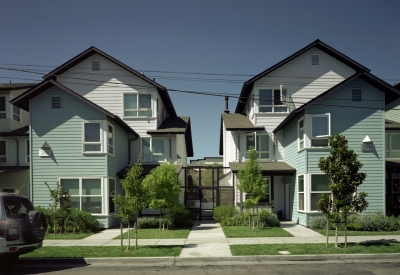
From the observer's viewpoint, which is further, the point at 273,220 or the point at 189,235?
the point at 273,220

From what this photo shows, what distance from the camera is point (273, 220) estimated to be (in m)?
20.5

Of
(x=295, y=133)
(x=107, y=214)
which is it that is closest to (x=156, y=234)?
(x=107, y=214)

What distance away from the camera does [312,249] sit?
42.8 feet

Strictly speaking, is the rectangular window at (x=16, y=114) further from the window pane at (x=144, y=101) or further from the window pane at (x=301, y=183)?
the window pane at (x=301, y=183)

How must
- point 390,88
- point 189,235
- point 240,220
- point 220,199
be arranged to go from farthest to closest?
1. point 220,199
2. point 240,220
3. point 390,88
4. point 189,235

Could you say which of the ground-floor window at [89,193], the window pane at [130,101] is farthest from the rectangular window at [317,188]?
the window pane at [130,101]

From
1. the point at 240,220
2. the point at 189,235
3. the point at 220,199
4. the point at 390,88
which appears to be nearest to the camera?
the point at 189,235

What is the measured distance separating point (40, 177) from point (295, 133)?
46.5 feet

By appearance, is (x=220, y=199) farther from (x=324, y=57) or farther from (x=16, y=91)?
(x=16, y=91)

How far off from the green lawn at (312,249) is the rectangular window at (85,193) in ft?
31.0

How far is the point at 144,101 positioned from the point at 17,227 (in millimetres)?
16081

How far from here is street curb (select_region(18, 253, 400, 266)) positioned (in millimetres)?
11773

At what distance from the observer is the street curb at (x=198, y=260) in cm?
1177

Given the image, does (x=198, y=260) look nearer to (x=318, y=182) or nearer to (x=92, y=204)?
(x=92, y=204)
